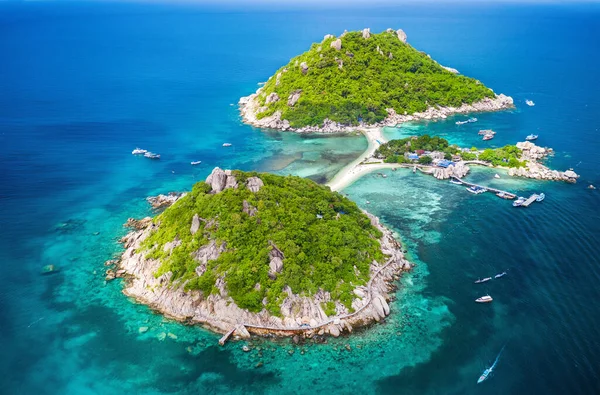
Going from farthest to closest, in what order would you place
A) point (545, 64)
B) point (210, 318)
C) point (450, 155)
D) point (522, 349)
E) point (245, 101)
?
1. point (545, 64)
2. point (245, 101)
3. point (450, 155)
4. point (210, 318)
5. point (522, 349)

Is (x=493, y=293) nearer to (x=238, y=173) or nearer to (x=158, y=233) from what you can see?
(x=238, y=173)

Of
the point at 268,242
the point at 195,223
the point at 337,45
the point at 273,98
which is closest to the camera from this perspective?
the point at 268,242

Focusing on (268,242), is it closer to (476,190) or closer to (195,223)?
(195,223)

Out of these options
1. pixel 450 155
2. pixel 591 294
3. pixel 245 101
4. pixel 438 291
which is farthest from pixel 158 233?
pixel 245 101

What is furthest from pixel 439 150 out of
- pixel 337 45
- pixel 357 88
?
pixel 337 45

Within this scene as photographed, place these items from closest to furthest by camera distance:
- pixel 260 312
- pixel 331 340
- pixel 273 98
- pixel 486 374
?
pixel 486 374, pixel 331 340, pixel 260 312, pixel 273 98

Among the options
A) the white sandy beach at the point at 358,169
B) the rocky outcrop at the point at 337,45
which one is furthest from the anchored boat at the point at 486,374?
the rocky outcrop at the point at 337,45

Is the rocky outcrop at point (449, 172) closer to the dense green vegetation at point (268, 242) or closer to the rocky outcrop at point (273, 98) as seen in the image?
the dense green vegetation at point (268, 242)
